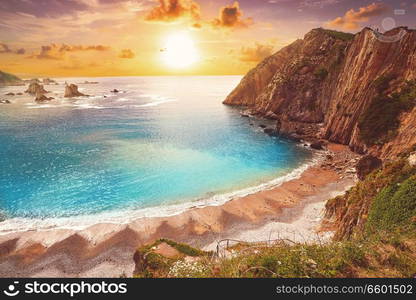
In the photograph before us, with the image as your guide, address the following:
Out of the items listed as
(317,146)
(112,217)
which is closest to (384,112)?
(317,146)

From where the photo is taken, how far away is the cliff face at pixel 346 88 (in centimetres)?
4538

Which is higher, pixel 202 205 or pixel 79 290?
pixel 79 290

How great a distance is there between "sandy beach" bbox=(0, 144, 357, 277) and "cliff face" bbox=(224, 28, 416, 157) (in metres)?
18.3

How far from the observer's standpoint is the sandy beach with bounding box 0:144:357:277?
23.1 m

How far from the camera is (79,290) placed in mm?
5383

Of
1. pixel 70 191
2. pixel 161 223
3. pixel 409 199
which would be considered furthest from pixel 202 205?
pixel 409 199

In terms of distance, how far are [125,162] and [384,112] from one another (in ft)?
167

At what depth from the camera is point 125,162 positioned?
48.2 metres

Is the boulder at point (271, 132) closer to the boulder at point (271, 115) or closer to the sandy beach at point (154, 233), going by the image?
the boulder at point (271, 115)

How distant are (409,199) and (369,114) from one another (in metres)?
39.9

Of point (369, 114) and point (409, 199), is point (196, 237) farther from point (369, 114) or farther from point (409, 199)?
point (369, 114)

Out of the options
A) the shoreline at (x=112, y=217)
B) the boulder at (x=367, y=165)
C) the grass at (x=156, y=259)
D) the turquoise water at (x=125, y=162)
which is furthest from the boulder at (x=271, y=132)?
the grass at (x=156, y=259)
